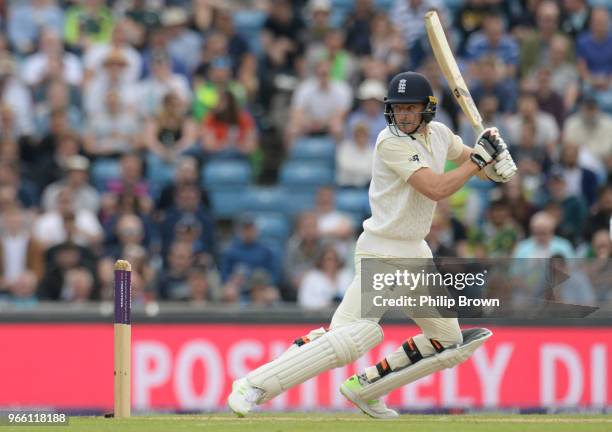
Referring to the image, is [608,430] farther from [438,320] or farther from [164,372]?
[164,372]

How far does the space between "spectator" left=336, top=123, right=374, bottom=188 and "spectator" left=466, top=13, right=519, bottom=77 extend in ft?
6.36

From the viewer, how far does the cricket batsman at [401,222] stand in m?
8.84

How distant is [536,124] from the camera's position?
1599 centimetres

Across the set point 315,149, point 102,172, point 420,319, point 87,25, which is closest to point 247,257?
point 315,149

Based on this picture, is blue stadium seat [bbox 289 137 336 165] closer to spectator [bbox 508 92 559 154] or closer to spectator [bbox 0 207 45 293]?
spectator [bbox 508 92 559 154]

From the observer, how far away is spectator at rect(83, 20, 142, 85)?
56.0 ft

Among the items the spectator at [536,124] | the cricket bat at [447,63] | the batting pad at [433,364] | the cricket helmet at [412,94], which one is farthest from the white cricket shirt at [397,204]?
the spectator at [536,124]

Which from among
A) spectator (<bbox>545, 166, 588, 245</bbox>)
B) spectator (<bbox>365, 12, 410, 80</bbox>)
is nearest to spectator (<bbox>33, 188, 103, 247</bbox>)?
spectator (<bbox>365, 12, 410, 80</bbox>)

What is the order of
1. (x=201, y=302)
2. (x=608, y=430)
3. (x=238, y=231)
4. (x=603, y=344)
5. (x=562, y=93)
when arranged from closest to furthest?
1. (x=608, y=430)
2. (x=603, y=344)
3. (x=201, y=302)
4. (x=238, y=231)
5. (x=562, y=93)

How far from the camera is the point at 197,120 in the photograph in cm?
1683

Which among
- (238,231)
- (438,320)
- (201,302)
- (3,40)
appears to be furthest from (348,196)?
(438,320)

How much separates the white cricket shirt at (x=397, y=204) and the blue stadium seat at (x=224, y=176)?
7257 millimetres

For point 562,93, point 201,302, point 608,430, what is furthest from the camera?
point 562,93

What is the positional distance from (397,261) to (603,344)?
4328mm
